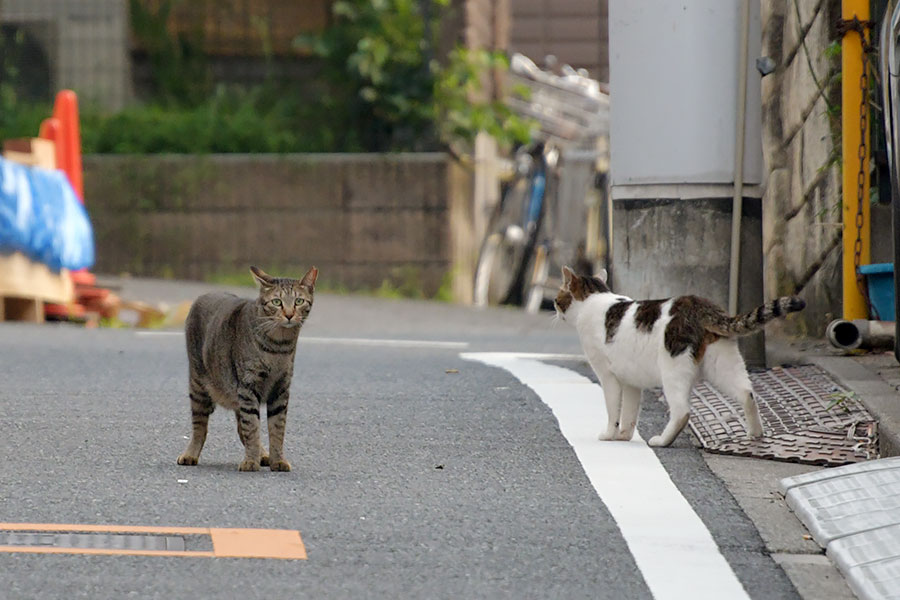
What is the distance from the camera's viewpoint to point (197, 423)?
527cm

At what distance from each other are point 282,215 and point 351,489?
1120cm

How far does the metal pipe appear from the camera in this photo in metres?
7.00

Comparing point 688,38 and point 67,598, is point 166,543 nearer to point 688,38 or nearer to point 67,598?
point 67,598

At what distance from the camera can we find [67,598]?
136 inches

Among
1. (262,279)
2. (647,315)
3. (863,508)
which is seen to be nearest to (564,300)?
(647,315)

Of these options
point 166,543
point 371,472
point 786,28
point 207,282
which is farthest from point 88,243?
point 166,543

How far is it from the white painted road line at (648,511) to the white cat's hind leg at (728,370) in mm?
356

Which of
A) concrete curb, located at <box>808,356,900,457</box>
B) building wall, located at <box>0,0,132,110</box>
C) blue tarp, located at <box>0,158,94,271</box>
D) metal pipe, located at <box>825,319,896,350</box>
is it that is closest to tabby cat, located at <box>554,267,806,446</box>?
concrete curb, located at <box>808,356,900,457</box>

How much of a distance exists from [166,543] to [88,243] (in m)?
9.63

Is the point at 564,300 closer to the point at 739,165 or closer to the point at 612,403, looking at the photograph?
the point at 612,403

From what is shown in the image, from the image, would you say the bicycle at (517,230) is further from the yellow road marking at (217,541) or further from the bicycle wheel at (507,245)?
the yellow road marking at (217,541)

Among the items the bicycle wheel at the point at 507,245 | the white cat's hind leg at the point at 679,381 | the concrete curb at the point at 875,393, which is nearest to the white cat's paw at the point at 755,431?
the white cat's hind leg at the point at 679,381

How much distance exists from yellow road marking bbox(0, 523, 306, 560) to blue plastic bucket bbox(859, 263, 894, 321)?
4001 millimetres

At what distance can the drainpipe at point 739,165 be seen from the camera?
24.1ft
